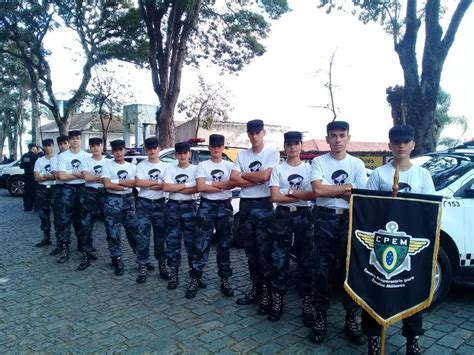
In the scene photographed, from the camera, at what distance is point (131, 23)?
15.8 meters

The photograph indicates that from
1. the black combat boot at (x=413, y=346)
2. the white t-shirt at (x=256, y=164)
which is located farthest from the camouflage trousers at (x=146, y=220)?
the black combat boot at (x=413, y=346)

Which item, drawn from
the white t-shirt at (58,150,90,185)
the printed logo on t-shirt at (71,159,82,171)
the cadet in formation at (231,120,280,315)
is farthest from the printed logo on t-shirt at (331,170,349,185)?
the printed logo on t-shirt at (71,159,82,171)

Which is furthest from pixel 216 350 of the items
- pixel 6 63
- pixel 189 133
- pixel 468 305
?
pixel 189 133

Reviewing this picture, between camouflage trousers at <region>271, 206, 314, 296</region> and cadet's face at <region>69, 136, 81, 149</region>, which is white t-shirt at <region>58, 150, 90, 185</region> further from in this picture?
camouflage trousers at <region>271, 206, 314, 296</region>

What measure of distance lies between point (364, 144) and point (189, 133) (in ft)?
58.2

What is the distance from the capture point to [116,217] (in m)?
5.68

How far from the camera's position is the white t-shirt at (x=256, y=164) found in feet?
14.3

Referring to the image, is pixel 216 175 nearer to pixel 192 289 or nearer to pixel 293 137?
pixel 293 137

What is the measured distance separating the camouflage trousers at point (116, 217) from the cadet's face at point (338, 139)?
10.6 feet

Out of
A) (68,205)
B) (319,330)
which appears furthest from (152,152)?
(319,330)

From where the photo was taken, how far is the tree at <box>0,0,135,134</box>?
16422 mm

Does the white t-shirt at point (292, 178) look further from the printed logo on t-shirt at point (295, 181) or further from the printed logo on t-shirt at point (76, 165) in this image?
the printed logo on t-shirt at point (76, 165)

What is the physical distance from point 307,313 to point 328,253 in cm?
A: 75

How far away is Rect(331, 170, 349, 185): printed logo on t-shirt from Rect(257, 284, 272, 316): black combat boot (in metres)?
1.40
